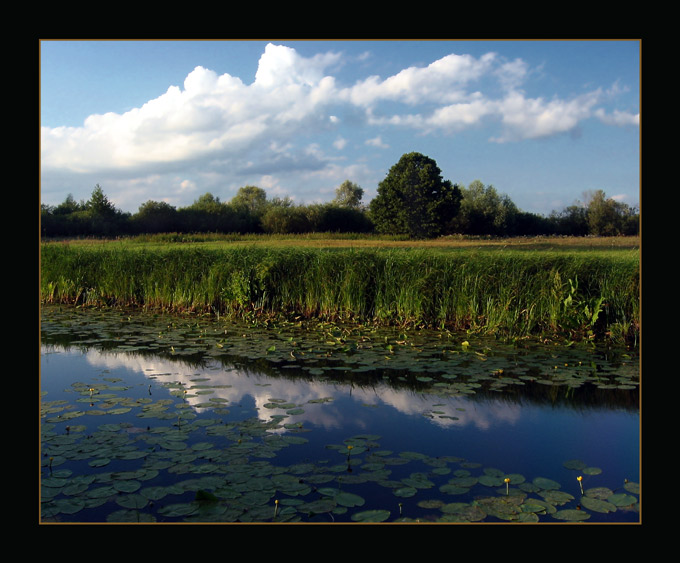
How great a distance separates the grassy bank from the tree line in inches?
806

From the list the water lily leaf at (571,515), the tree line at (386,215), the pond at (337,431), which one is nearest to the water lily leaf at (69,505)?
the pond at (337,431)

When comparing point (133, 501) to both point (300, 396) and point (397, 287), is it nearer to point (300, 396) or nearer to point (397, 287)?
point (300, 396)

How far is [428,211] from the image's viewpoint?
40.2m

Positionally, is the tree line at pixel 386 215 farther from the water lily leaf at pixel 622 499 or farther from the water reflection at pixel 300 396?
the water lily leaf at pixel 622 499

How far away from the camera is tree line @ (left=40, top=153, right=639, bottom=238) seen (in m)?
31.1

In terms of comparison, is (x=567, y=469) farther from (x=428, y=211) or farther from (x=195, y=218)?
(x=428, y=211)

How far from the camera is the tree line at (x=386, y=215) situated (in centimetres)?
3106

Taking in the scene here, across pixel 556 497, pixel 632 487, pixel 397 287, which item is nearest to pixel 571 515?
pixel 556 497

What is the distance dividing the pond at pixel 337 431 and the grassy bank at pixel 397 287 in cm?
94

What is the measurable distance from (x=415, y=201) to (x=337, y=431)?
3767 cm

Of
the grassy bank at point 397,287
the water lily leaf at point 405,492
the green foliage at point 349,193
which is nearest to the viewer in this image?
the water lily leaf at point 405,492

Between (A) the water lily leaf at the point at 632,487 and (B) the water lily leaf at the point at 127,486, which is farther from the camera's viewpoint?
(A) the water lily leaf at the point at 632,487

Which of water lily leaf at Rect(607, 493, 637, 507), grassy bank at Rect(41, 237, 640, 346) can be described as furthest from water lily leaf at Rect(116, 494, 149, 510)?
grassy bank at Rect(41, 237, 640, 346)

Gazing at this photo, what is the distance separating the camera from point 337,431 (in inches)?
173
